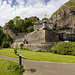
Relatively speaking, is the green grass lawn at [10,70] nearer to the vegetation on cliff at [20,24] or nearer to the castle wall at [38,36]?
the castle wall at [38,36]

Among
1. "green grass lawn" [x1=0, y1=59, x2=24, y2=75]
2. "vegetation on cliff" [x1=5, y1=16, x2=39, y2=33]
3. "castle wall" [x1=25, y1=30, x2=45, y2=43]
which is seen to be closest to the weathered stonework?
"castle wall" [x1=25, y1=30, x2=45, y2=43]

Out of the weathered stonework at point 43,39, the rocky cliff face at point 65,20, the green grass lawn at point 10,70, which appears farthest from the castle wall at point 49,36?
the green grass lawn at point 10,70

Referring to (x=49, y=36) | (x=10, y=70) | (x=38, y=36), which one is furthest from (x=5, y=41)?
(x=10, y=70)

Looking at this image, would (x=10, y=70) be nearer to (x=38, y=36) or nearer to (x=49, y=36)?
(x=49, y=36)

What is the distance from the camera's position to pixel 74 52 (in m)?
16.2

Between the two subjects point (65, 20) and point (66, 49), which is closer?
point (66, 49)

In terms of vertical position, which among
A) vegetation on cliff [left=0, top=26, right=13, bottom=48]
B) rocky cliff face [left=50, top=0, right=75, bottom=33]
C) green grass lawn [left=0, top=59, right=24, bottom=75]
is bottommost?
green grass lawn [left=0, top=59, right=24, bottom=75]

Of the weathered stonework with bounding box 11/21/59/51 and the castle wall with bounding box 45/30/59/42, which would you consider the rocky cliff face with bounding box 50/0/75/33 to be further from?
the weathered stonework with bounding box 11/21/59/51

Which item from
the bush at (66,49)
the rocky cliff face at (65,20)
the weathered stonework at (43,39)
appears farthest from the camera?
the rocky cliff face at (65,20)

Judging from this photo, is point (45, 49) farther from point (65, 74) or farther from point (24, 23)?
point (24, 23)

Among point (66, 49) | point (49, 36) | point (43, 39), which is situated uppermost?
point (49, 36)

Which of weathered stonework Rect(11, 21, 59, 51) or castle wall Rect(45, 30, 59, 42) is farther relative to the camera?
castle wall Rect(45, 30, 59, 42)

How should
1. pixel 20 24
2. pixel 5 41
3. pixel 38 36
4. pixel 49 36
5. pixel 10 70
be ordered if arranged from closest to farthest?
pixel 10 70
pixel 49 36
pixel 38 36
pixel 5 41
pixel 20 24

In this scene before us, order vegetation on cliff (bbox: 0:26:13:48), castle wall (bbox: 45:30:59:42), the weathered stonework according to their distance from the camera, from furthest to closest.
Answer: vegetation on cliff (bbox: 0:26:13:48), castle wall (bbox: 45:30:59:42), the weathered stonework
